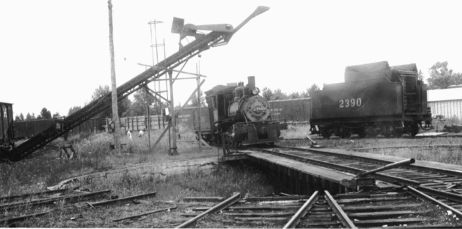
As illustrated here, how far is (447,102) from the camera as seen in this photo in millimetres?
34688

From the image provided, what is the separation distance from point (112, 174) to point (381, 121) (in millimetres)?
13058

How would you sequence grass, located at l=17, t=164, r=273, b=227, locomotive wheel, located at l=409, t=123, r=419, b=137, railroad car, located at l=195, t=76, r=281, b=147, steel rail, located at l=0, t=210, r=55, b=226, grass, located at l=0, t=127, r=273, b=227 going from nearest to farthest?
1. grass, located at l=17, t=164, r=273, b=227
2. steel rail, located at l=0, t=210, r=55, b=226
3. grass, located at l=0, t=127, r=273, b=227
4. railroad car, located at l=195, t=76, r=281, b=147
5. locomotive wheel, located at l=409, t=123, r=419, b=137

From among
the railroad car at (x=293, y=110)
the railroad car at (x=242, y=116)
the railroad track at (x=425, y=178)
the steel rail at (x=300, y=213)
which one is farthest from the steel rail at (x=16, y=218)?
the railroad car at (x=293, y=110)

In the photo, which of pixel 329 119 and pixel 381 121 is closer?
pixel 381 121

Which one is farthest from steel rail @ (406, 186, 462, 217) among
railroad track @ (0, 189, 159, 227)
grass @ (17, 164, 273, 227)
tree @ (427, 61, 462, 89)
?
tree @ (427, 61, 462, 89)

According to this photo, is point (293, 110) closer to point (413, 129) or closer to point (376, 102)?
point (376, 102)

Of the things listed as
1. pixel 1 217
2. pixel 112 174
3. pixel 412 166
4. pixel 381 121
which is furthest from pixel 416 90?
pixel 1 217

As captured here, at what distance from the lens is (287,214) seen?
5.34 m

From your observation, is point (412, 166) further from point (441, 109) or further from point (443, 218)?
point (441, 109)

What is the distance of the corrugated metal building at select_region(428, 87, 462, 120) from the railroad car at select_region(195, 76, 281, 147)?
24.9m

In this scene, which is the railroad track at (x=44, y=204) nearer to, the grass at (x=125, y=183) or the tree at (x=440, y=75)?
the grass at (x=125, y=183)

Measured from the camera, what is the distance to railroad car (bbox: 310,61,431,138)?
18.2 m

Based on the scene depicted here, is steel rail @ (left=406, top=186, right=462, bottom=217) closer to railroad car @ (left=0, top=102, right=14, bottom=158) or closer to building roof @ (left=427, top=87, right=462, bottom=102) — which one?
railroad car @ (left=0, top=102, right=14, bottom=158)

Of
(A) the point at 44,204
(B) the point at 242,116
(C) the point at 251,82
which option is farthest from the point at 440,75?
(A) the point at 44,204
